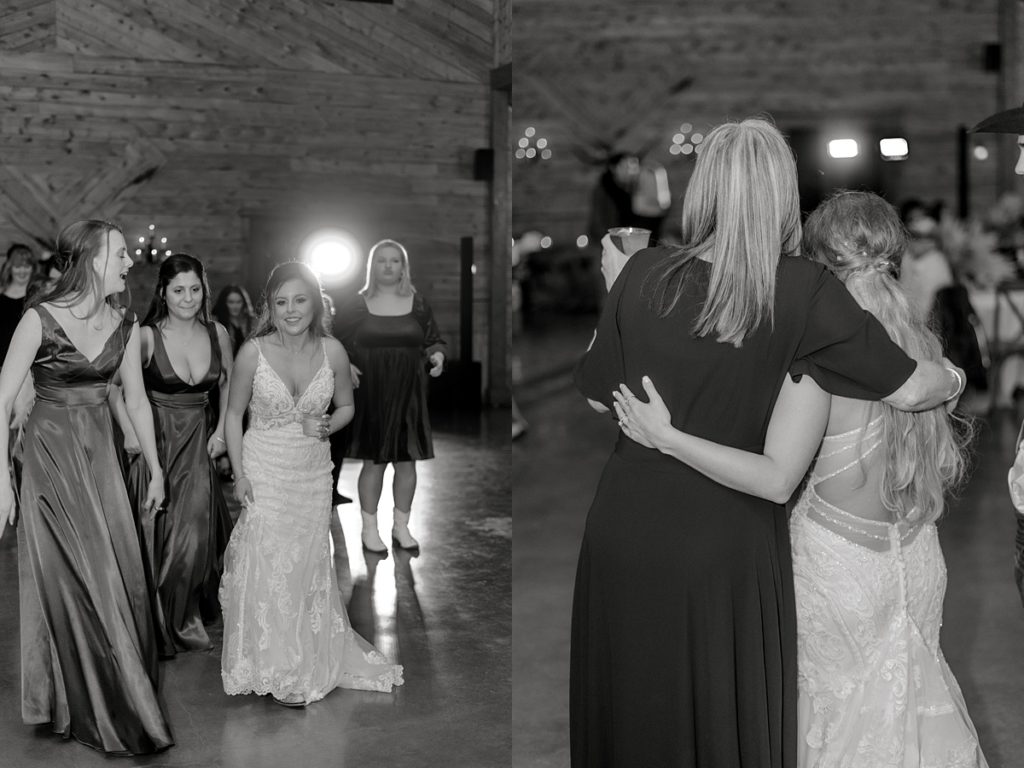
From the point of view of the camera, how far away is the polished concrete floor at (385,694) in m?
3.45

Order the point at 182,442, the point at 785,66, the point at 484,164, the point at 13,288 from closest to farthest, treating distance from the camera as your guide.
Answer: the point at 182,442
the point at 13,288
the point at 484,164
the point at 785,66

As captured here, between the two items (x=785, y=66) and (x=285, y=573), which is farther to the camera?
(x=785, y=66)

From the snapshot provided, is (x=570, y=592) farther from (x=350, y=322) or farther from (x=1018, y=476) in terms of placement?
(x=1018, y=476)

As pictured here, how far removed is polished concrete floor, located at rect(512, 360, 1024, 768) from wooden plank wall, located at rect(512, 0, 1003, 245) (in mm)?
7243

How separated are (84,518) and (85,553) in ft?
0.33

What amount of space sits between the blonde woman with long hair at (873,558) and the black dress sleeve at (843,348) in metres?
0.23

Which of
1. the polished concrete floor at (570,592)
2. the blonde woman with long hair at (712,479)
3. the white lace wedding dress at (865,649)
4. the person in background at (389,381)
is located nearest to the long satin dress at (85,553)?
the polished concrete floor at (570,592)

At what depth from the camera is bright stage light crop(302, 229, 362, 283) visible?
38.9ft

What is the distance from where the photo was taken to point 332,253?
11891 millimetres

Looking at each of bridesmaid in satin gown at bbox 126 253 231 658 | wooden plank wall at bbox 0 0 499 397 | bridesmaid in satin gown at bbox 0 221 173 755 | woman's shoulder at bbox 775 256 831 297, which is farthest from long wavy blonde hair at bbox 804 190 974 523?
wooden plank wall at bbox 0 0 499 397

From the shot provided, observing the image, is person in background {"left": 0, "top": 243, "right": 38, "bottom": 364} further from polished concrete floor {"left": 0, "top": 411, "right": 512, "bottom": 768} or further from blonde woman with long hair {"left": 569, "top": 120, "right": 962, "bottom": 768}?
blonde woman with long hair {"left": 569, "top": 120, "right": 962, "bottom": 768}

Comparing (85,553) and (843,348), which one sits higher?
(843,348)

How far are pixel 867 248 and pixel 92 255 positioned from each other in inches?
85.9

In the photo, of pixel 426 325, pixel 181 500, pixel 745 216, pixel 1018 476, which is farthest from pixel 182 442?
pixel 1018 476
